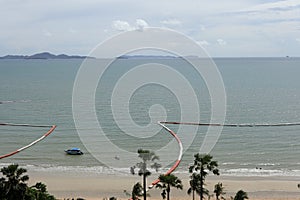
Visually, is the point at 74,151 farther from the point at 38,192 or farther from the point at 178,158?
the point at 38,192

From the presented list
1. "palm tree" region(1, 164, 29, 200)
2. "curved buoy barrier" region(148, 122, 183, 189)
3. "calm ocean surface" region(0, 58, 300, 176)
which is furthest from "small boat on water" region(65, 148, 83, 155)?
"palm tree" region(1, 164, 29, 200)

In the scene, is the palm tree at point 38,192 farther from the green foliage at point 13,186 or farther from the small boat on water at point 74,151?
the small boat on water at point 74,151

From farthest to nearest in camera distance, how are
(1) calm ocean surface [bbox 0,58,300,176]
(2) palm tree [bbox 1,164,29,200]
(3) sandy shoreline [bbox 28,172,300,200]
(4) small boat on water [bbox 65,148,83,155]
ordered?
(4) small boat on water [bbox 65,148,83,155] → (1) calm ocean surface [bbox 0,58,300,176] → (3) sandy shoreline [bbox 28,172,300,200] → (2) palm tree [bbox 1,164,29,200]

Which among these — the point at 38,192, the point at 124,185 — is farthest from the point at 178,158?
the point at 38,192

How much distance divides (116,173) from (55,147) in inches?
464

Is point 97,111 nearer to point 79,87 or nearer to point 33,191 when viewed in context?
point 79,87

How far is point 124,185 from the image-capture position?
39344 millimetres

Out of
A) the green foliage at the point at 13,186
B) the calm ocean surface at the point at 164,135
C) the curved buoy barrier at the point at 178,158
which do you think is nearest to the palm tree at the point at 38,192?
the green foliage at the point at 13,186

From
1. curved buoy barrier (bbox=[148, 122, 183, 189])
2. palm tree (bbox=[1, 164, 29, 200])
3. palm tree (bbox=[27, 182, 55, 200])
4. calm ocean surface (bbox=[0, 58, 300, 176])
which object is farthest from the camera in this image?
calm ocean surface (bbox=[0, 58, 300, 176])

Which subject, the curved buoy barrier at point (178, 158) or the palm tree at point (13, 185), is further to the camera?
the curved buoy barrier at point (178, 158)

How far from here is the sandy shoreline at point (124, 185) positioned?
121ft

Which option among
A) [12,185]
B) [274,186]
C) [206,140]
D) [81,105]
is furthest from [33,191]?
[81,105]

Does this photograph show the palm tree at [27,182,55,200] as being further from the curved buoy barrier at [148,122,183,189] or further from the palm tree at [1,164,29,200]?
the curved buoy barrier at [148,122,183,189]

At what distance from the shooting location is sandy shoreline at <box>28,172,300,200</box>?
37.0 m
